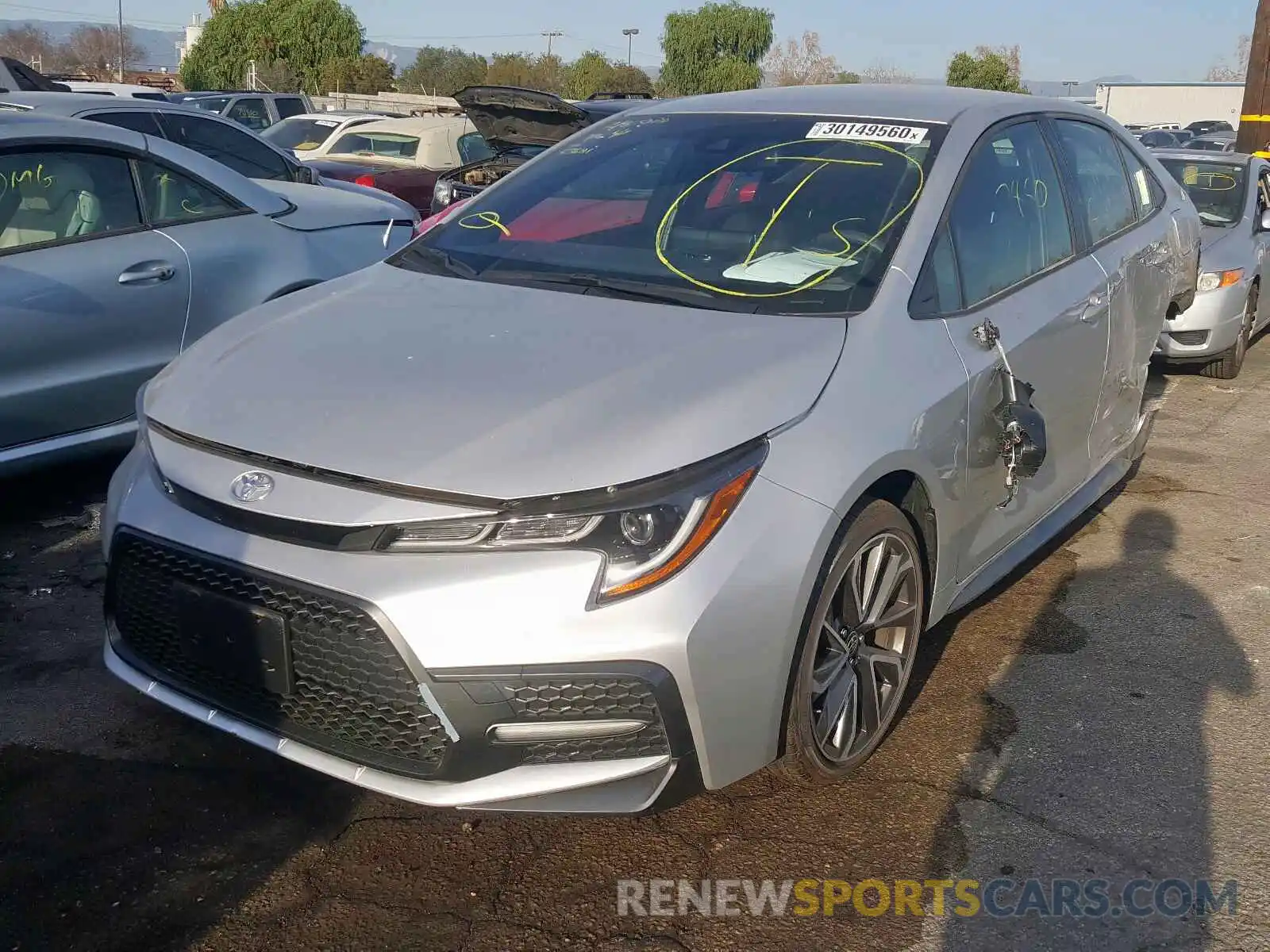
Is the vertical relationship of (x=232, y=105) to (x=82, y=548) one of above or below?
above

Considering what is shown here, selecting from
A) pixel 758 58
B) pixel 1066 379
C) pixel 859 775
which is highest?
pixel 758 58

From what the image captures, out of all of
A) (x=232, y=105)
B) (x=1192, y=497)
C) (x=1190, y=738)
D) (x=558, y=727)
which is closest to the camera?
(x=558, y=727)

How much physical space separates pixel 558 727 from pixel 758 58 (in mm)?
78228

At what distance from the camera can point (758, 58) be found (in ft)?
248

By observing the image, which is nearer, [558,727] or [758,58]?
[558,727]

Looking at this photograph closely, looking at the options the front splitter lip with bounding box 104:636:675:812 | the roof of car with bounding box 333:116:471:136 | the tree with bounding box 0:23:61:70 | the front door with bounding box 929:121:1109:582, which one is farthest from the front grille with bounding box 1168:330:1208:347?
the tree with bounding box 0:23:61:70

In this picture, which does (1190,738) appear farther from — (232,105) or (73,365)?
(232,105)

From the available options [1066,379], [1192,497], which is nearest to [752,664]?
[1066,379]

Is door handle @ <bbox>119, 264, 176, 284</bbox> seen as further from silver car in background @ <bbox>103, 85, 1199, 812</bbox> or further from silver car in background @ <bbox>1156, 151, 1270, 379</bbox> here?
silver car in background @ <bbox>1156, 151, 1270, 379</bbox>

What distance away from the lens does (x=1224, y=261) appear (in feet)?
26.0

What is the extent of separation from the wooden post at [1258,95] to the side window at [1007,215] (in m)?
10.7

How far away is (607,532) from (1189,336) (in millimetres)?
6553

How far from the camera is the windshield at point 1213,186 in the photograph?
8695 millimetres

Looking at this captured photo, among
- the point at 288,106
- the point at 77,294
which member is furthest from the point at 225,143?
the point at 288,106
